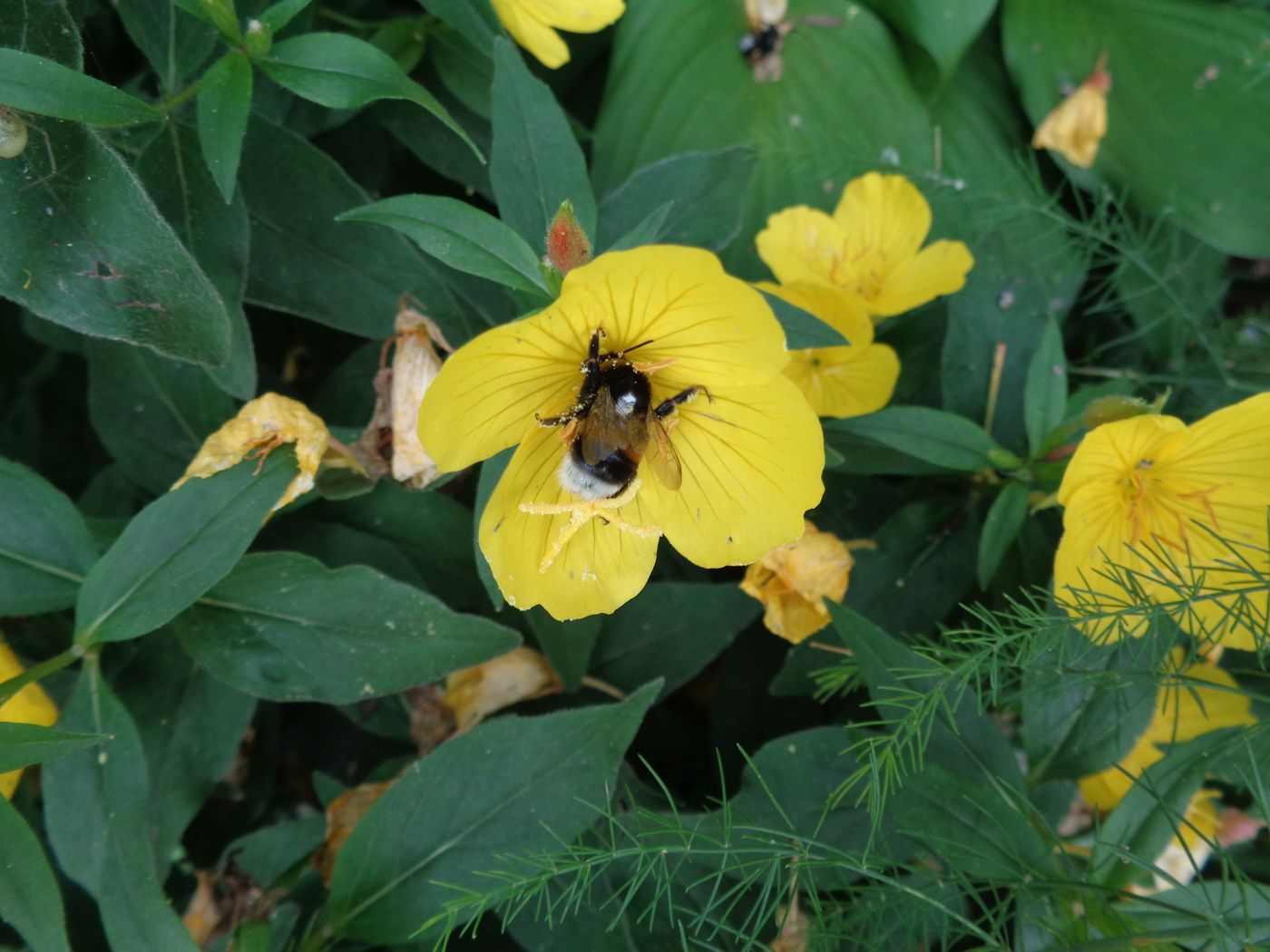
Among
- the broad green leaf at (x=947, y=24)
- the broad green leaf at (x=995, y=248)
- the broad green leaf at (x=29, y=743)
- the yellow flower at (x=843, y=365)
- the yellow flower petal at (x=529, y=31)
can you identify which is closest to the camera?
the broad green leaf at (x=29, y=743)

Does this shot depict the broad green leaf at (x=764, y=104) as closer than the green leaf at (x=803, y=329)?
No

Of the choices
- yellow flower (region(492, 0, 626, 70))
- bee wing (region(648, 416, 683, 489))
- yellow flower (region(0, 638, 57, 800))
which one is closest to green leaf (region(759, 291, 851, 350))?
bee wing (region(648, 416, 683, 489))

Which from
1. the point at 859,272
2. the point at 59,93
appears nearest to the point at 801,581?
the point at 859,272

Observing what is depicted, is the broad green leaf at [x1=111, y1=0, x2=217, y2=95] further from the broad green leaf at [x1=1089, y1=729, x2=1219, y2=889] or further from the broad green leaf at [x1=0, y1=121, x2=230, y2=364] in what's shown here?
the broad green leaf at [x1=1089, y1=729, x2=1219, y2=889]

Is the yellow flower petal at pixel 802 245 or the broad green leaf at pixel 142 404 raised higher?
the yellow flower petal at pixel 802 245

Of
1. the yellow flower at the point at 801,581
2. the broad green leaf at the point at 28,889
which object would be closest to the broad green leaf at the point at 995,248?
the yellow flower at the point at 801,581

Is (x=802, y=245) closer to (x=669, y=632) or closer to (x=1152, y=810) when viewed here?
(x=669, y=632)

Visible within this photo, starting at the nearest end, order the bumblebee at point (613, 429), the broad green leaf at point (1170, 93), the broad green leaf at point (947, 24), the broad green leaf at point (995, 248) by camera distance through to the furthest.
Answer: the bumblebee at point (613, 429) → the broad green leaf at point (995, 248) → the broad green leaf at point (947, 24) → the broad green leaf at point (1170, 93)

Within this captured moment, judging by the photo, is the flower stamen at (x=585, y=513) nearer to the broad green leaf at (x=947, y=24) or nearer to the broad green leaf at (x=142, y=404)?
the broad green leaf at (x=142, y=404)
